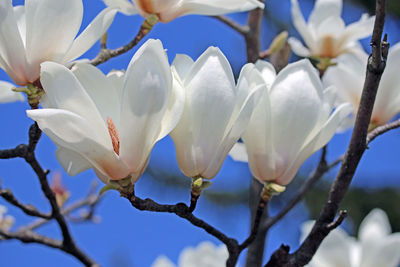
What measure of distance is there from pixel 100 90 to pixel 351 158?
0.25 m

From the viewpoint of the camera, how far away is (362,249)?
3.12 ft

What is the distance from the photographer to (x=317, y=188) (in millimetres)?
5914

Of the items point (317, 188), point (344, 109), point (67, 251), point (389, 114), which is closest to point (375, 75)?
point (344, 109)

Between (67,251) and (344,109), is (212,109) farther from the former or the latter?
(67,251)

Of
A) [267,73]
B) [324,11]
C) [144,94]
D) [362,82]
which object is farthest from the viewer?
[324,11]

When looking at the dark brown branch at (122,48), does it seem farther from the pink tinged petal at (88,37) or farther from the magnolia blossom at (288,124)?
the magnolia blossom at (288,124)

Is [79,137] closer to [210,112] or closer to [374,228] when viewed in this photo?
[210,112]

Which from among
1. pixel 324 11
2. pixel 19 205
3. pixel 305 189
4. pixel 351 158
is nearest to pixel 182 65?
pixel 351 158

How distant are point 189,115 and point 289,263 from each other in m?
0.18

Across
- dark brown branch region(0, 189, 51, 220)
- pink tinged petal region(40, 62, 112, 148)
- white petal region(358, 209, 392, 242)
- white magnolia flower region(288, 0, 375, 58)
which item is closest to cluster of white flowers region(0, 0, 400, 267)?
pink tinged petal region(40, 62, 112, 148)

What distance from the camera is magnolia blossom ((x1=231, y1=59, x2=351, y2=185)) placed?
503mm

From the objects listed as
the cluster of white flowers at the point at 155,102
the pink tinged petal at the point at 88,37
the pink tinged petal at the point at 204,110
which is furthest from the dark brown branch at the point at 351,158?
the pink tinged petal at the point at 88,37

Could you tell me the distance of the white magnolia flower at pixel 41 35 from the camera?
51 centimetres

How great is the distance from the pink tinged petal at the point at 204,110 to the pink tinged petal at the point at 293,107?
56 mm
